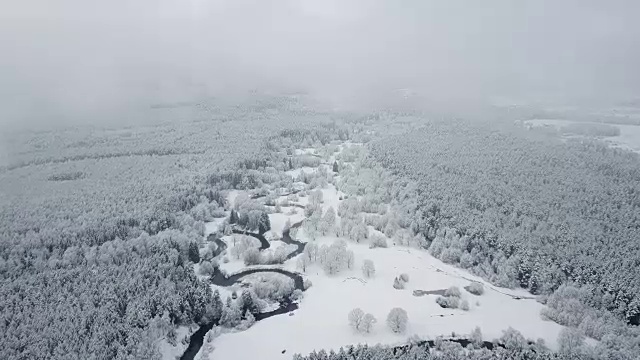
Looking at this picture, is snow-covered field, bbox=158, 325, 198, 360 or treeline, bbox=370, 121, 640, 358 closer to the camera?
snow-covered field, bbox=158, 325, 198, 360

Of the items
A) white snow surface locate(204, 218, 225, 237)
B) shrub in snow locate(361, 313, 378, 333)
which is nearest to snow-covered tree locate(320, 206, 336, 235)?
white snow surface locate(204, 218, 225, 237)

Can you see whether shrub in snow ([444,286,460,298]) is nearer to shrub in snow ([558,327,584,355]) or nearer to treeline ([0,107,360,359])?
shrub in snow ([558,327,584,355])

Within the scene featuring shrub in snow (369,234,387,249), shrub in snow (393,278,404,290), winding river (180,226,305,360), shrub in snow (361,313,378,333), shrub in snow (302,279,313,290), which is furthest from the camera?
shrub in snow (369,234,387,249)

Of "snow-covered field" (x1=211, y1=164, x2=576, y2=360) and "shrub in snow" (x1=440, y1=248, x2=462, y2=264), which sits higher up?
"shrub in snow" (x1=440, y1=248, x2=462, y2=264)

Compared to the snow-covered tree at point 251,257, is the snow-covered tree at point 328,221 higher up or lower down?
higher up

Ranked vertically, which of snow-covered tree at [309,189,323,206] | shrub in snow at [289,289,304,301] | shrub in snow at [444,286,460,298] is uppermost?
snow-covered tree at [309,189,323,206]

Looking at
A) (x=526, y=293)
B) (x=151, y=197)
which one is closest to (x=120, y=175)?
(x=151, y=197)

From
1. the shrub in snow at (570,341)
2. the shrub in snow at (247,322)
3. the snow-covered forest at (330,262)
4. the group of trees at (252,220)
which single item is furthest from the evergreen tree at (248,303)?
the shrub in snow at (570,341)

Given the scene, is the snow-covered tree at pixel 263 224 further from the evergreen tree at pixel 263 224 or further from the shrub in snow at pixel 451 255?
the shrub in snow at pixel 451 255
